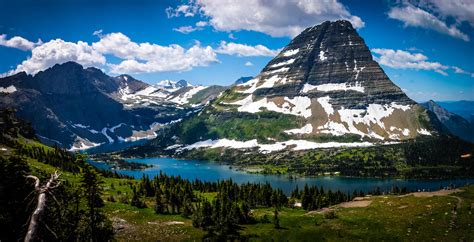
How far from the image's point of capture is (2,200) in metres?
30.7

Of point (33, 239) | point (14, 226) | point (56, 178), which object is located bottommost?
point (14, 226)

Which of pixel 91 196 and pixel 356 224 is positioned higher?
pixel 91 196

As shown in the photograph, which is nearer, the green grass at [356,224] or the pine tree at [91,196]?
the pine tree at [91,196]

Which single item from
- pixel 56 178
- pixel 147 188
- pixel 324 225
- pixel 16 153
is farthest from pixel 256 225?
pixel 56 178

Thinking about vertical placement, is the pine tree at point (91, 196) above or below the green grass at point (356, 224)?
above

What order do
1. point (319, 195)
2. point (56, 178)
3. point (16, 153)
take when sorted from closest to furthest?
point (56, 178) < point (16, 153) < point (319, 195)

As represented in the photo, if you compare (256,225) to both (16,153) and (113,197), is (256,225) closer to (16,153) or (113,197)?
(113,197)

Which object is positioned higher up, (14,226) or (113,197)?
(14,226)

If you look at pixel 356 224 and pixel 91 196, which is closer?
pixel 91 196

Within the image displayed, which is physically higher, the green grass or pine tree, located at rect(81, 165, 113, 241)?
pine tree, located at rect(81, 165, 113, 241)

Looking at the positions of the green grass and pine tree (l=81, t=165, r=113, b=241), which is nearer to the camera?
pine tree (l=81, t=165, r=113, b=241)

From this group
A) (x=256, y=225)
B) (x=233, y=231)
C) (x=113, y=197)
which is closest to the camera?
(x=233, y=231)

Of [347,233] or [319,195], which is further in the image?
[319,195]

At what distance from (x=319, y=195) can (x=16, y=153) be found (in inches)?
6081
